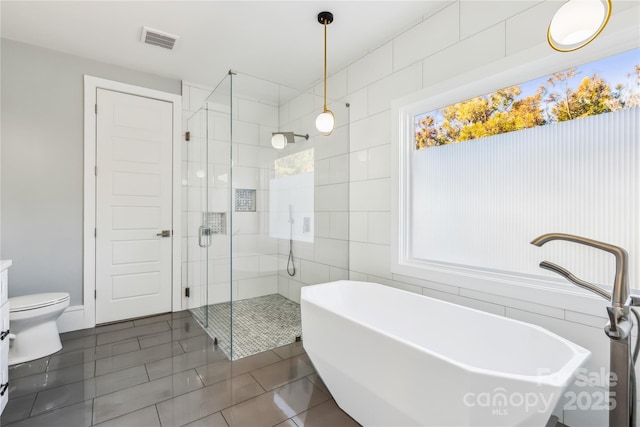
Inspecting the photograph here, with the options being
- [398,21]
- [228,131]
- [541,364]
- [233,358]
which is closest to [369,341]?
[541,364]

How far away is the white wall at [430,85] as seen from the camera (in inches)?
62.0

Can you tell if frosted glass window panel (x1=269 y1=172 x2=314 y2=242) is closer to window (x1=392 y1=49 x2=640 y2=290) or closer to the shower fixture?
the shower fixture

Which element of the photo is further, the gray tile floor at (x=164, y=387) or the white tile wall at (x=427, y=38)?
the white tile wall at (x=427, y=38)

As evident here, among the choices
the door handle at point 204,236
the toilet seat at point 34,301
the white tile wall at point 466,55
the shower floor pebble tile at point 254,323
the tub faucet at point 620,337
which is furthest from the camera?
the door handle at point 204,236

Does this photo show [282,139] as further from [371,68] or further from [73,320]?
[73,320]

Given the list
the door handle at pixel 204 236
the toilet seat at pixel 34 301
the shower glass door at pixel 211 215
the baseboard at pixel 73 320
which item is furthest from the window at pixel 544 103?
the baseboard at pixel 73 320

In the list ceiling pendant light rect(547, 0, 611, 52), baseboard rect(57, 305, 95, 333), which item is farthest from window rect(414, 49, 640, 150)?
baseboard rect(57, 305, 95, 333)

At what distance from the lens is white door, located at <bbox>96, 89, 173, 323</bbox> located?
306 cm

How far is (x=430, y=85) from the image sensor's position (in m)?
2.24

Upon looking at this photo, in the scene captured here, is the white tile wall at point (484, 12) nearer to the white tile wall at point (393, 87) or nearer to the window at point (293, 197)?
the white tile wall at point (393, 87)

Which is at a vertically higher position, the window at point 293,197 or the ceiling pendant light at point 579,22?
the ceiling pendant light at point 579,22

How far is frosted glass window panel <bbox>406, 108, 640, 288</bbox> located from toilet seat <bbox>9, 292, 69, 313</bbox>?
2927 millimetres

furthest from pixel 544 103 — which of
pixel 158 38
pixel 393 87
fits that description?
pixel 158 38

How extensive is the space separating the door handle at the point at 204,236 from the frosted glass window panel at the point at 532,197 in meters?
1.95
